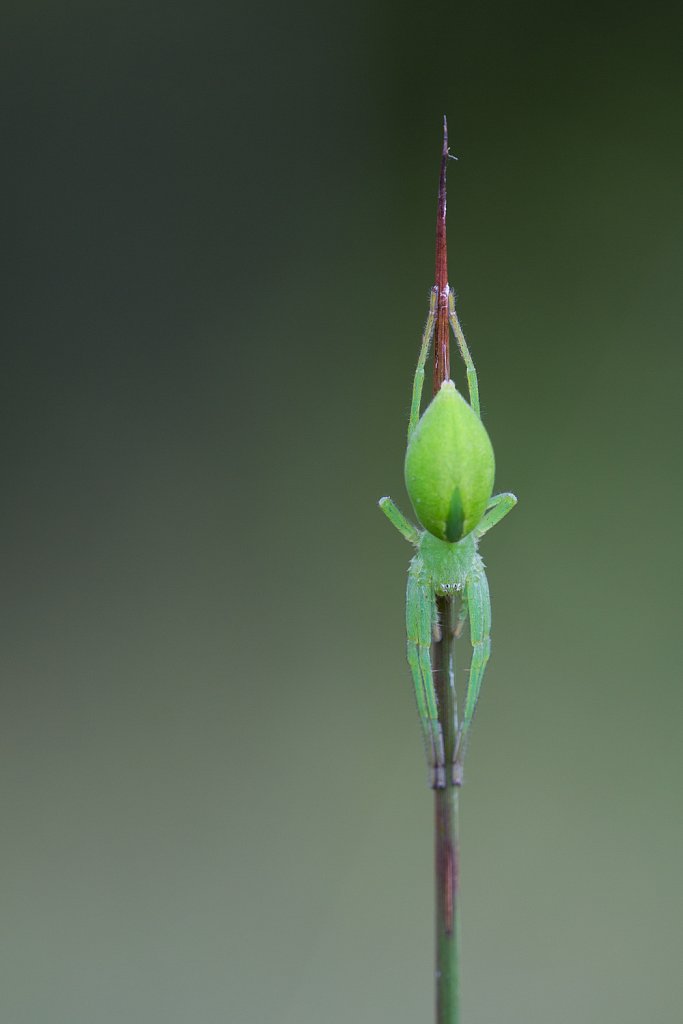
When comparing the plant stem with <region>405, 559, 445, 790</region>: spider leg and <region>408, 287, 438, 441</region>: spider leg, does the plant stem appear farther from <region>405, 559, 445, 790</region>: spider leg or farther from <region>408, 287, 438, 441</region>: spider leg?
<region>408, 287, 438, 441</region>: spider leg

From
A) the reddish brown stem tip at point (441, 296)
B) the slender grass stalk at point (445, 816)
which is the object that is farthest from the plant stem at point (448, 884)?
the reddish brown stem tip at point (441, 296)

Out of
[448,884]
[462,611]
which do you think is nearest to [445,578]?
[462,611]

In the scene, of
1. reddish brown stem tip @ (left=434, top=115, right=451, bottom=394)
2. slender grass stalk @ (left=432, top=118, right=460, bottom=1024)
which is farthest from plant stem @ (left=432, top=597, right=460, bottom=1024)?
reddish brown stem tip @ (left=434, top=115, right=451, bottom=394)

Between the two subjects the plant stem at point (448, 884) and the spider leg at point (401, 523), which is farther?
the spider leg at point (401, 523)

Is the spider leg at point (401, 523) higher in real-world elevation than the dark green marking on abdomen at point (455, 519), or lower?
higher

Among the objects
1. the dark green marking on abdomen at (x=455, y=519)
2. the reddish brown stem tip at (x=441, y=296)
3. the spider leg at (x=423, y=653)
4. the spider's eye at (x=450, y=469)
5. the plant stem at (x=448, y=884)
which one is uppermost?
the reddish brown stem tip at (x=441, y=296)

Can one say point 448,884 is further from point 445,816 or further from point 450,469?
point 450,469

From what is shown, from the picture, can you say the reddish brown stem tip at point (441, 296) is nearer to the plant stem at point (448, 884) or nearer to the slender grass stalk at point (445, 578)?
the slender grass stalk at point (445, 578)
